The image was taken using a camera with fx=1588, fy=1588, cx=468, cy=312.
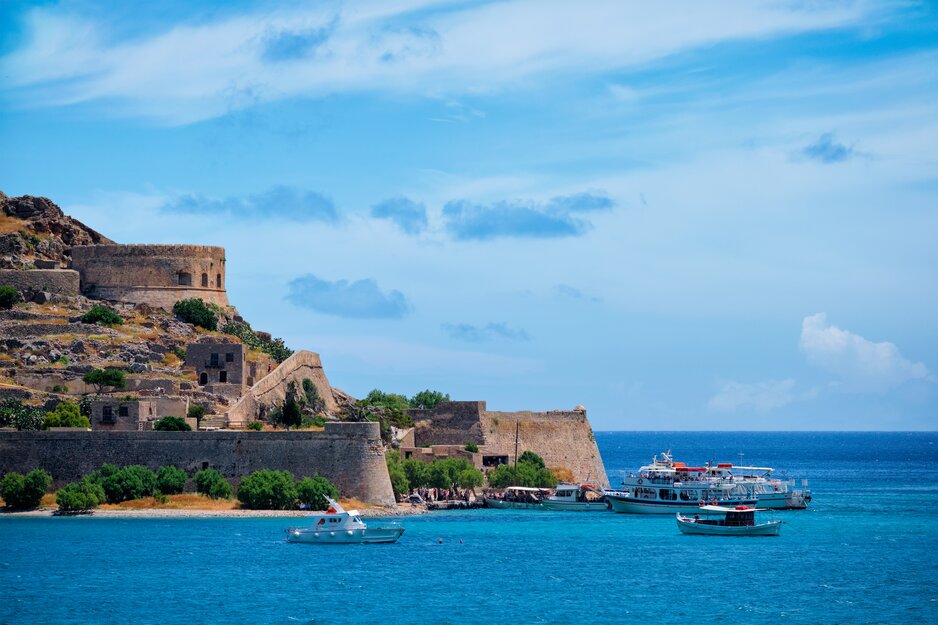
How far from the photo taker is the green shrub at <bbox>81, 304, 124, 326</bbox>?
7862 cm

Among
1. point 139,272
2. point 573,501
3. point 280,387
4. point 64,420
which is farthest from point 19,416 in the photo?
point 573,501

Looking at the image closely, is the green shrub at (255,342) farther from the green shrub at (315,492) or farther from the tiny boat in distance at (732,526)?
the tiny boat in distance at (732,526)

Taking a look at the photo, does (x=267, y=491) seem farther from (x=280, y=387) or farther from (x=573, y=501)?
(x=573, y=501)

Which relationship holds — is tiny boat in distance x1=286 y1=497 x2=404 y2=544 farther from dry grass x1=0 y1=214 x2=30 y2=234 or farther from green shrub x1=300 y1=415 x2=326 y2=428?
dry grass x1=0 y1=214 x2=30 y2=234

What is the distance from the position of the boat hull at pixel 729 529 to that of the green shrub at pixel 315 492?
1499cm

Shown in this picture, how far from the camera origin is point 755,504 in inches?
3103

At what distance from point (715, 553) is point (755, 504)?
18.7m

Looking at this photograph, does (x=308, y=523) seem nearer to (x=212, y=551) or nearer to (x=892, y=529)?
(x=212, y=551)

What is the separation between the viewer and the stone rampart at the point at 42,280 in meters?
80.7

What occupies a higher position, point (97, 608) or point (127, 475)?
point (127, 475)

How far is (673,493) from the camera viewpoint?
7862 cm

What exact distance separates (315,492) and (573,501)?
1857 cm

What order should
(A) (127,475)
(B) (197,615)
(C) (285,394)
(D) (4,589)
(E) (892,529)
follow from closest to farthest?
1. (B) (197,615)
2. (D) (4,589)
3. (A) (127,475)
4. (E) (892,529)
5. (C) (285,394)

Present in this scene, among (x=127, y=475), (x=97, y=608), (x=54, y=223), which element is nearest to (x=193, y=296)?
(x=54, y=223)
